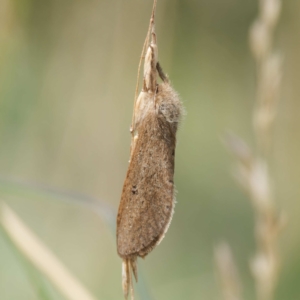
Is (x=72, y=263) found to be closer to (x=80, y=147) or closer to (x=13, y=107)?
(x=80, y=147)

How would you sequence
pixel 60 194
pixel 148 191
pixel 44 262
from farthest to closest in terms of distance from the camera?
pixel 44 262 < pixel 60 194 < pixel 148 191

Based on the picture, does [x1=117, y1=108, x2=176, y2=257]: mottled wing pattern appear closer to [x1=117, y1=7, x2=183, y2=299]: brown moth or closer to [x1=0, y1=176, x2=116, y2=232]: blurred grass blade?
[x1=117, y1=7, x2=183, y2=299]: brown moth

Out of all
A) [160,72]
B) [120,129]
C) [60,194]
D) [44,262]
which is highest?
[120,129]

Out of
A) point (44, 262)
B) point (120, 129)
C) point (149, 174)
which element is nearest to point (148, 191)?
point (149, 174)

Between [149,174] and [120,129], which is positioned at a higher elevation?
[120,129]

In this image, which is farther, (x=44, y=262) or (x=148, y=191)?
(x=44, y=262)

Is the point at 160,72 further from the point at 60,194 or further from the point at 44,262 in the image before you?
the point at 44,262
